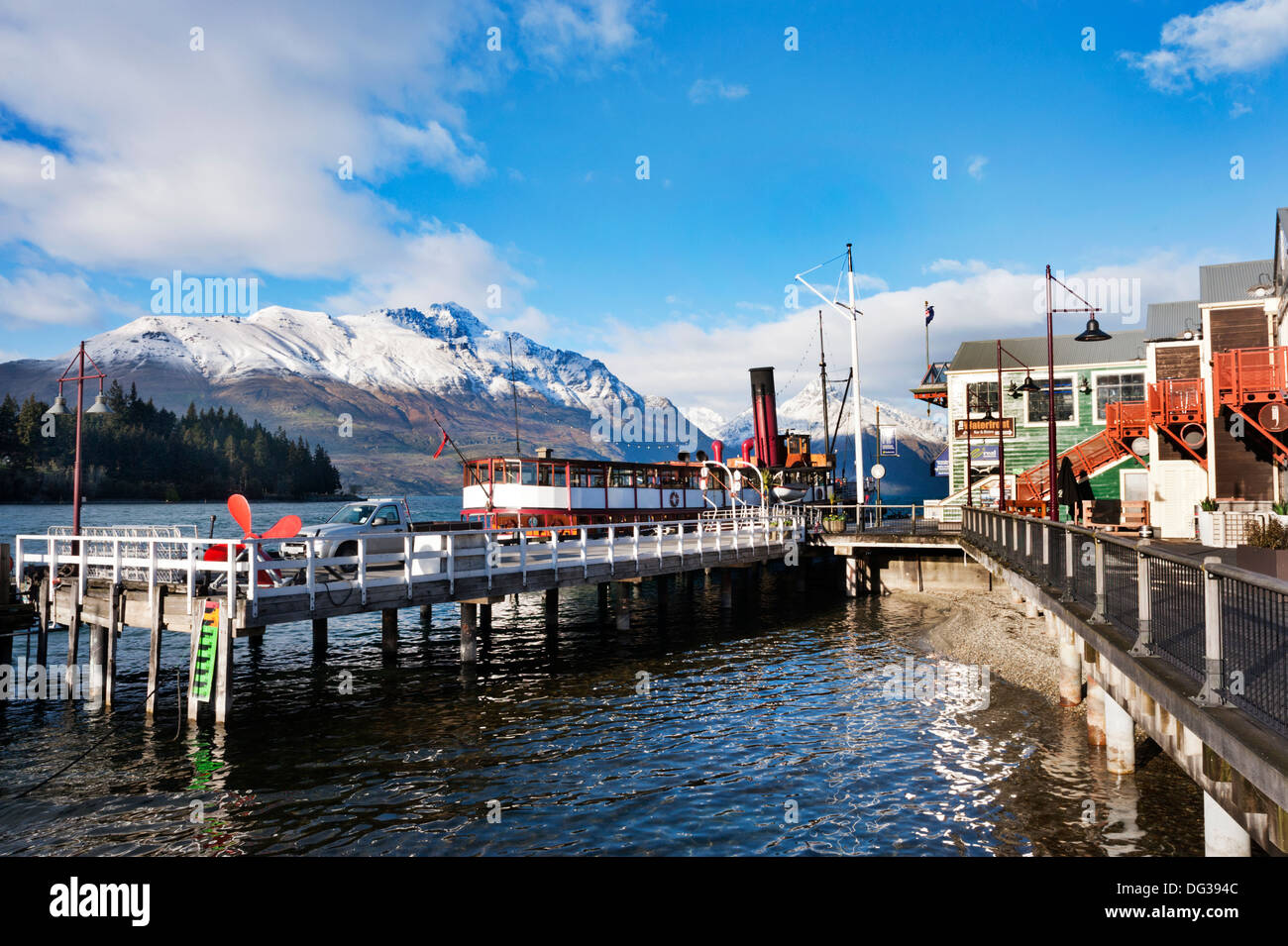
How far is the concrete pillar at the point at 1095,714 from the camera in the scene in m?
13.4

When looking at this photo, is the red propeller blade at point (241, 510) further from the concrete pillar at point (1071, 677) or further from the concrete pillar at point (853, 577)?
the concrete pillar at point (853, 577)

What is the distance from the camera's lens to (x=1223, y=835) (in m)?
7.27

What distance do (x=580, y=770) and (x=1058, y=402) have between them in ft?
131

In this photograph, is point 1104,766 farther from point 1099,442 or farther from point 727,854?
point 1099,442

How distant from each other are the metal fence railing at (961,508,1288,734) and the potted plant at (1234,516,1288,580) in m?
4.25

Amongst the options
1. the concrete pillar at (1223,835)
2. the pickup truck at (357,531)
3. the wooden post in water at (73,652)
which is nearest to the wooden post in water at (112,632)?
the wooden post in water at (73,652)

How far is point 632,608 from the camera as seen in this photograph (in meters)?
35.1

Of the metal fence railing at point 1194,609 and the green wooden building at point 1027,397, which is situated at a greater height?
the green wooden building at point 1027,397

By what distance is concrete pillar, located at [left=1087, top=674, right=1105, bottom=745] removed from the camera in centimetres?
1339

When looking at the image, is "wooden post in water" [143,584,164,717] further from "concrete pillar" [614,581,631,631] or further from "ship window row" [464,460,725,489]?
"ship window row" [464,460,725,489]

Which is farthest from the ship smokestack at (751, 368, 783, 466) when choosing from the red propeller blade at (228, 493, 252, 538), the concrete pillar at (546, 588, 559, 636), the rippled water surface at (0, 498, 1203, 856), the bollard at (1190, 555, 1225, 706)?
the bollard at (1190, 555, 1225, 706)

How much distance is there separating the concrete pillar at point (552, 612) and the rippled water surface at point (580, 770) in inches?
92.5
